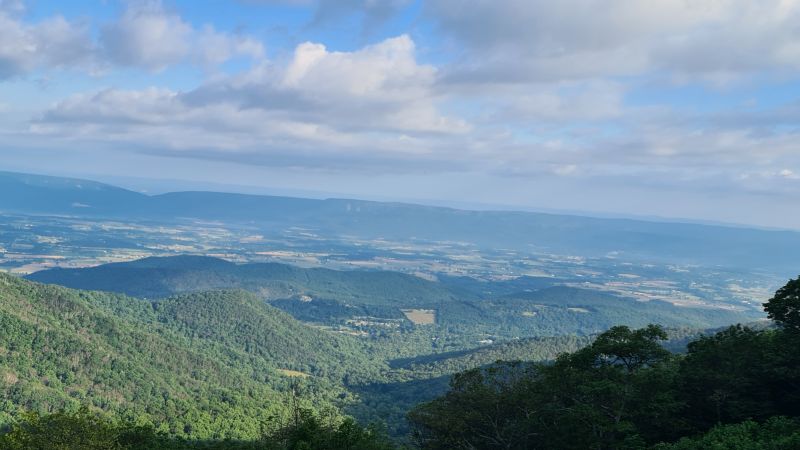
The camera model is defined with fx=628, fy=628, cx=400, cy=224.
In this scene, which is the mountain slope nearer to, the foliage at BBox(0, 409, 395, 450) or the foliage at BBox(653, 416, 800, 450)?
the foliage at BBox(0, 409, 395, 450)

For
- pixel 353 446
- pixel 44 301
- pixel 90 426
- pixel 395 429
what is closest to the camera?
pixel 90 426

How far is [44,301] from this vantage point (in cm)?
19475

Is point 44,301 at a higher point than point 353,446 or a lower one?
lower

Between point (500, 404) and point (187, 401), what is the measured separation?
119673 millimetres

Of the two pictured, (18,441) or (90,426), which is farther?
(90,426)

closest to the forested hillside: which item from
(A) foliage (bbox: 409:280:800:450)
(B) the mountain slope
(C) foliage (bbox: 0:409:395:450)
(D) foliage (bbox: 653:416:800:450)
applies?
(B) the mountain slope

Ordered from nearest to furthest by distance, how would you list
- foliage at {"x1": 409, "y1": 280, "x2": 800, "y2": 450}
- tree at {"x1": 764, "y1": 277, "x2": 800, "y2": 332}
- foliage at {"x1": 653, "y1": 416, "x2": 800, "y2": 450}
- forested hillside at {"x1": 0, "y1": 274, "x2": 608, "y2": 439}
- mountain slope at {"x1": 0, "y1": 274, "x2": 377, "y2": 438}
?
foliage at {"x1": 653, "y1": 416, "x2": 800, "y2": 450} → foliage at {"x1": 409, "y1": 280, "x2": 800, "y2": 450} → tree at {"x1": 764, "y1": 277, "x2": 800, "y2": 332} → forested hillside at {"x1": 0, "y1": 274, "x2": 608, "y2": 439} → mountain slope at {"x1": 0, "y1": 274, "x2": 377, "y2": 438}

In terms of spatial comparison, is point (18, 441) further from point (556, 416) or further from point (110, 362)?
point (110, 362)

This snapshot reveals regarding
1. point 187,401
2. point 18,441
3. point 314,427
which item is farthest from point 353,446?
point 187,401

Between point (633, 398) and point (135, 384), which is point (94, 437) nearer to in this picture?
point (633, 398)

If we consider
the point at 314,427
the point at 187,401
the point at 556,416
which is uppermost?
the point at 556,416

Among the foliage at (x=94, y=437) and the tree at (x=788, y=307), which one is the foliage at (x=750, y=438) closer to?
the tree at (x=788, y=307)

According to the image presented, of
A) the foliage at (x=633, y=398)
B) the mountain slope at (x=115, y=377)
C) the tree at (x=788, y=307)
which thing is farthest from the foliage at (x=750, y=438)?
the mountain slope at (x=115, y=377)

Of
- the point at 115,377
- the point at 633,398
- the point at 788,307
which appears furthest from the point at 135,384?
the point at 788,307
